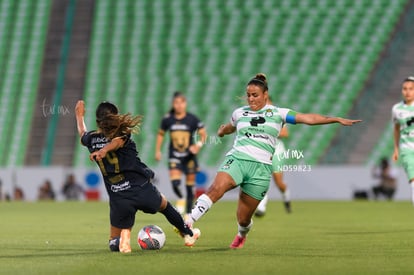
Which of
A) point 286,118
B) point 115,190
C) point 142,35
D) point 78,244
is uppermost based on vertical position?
point 142,35

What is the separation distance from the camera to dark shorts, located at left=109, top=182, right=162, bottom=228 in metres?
9.91

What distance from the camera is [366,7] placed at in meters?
32.1

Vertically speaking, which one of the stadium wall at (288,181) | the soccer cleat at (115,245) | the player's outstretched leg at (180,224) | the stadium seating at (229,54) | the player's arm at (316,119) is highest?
the stadium seating at (229,54)

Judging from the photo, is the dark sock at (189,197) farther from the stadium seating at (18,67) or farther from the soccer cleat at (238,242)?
the stadium seating at (18,67)

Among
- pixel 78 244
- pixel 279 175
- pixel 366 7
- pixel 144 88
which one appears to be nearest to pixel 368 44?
pixel 366 7

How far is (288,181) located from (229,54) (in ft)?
21.9

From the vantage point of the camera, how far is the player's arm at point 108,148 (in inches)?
370

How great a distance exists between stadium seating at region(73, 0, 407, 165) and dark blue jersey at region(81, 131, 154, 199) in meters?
18.3

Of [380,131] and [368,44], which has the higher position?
[368,44]

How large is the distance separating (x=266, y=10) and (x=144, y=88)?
5.07m

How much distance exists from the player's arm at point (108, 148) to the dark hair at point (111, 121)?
8 cm

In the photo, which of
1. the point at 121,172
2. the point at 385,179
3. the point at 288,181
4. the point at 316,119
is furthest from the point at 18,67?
the point at 316,119

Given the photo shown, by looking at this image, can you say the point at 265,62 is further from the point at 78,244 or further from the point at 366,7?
the point at 78,244

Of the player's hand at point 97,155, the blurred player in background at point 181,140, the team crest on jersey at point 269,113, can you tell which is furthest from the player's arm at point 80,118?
the blurred player in background at point 181,140
